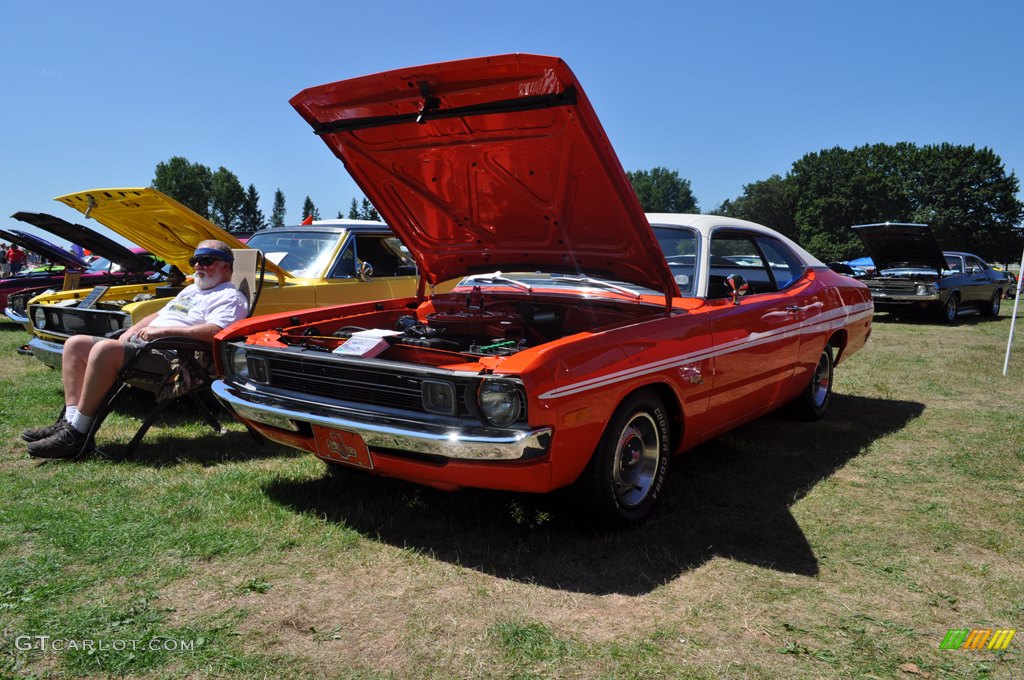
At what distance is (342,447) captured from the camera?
328 centimetres

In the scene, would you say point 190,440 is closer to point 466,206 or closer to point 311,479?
point 311,479

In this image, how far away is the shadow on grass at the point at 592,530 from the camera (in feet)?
10.1

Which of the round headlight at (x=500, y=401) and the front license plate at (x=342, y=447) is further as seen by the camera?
the front license plate at (x=342, y=447)

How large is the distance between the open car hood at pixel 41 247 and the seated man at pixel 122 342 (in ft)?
14.7

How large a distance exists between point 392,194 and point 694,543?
2474 mm

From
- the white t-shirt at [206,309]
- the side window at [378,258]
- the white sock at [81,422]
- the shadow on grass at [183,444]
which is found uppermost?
the side window at [378,258]

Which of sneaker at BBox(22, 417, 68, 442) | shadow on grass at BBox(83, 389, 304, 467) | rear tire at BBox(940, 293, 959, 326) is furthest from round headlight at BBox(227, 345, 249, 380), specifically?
rear tire at BBox(940, 293, 959, 326)

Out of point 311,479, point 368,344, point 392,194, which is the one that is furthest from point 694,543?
point 392,194

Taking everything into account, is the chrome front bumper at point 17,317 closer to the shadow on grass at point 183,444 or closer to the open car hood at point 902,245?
the shadow on grass at point 183,444

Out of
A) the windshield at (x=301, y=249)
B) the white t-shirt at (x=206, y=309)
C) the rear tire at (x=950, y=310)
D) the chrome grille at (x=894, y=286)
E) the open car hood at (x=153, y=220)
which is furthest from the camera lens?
the rear tire at (x=950, y=310)

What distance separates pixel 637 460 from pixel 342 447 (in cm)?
137

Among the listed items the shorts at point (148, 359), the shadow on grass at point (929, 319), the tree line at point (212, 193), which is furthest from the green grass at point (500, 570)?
the tree line at point (212, 193)

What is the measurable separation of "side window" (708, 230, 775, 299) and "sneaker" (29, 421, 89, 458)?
381 centimetres

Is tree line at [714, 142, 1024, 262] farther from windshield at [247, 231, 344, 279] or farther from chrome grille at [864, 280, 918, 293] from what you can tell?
windshield at [247, 231, 344, 279]
